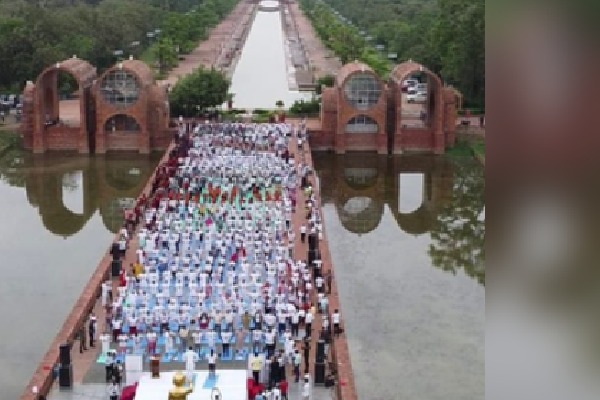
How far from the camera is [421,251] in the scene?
25.9 m

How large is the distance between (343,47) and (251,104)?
12.4m

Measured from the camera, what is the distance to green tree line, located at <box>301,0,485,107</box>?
43.2 metres

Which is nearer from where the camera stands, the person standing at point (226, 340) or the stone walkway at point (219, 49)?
the person standing at point (226, 340)

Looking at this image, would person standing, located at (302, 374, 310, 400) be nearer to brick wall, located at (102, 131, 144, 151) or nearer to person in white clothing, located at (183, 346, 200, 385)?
person in white clothing, located at (183, 346, 200, 385)

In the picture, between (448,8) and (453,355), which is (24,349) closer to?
(453,355)

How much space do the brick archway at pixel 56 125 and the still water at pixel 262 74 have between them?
48.4 feet

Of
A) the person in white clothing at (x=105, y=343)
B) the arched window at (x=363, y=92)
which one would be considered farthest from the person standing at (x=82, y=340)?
the arched window at (x=363, y=92)

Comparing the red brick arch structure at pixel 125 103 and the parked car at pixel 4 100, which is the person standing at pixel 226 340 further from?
the parked car at pixel 4 100

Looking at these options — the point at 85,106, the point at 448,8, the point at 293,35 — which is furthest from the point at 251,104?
the point at 293,35

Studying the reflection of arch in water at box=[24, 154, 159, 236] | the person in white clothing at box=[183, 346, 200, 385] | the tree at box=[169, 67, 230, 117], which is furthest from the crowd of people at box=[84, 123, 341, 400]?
the tree at box=[169, 67, 230, 117]

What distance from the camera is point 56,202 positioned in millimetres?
30797

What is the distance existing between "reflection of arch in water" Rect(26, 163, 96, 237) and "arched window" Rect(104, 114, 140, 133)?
3.77m

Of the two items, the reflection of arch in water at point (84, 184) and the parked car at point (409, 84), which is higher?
the parked car at point (409, 84)

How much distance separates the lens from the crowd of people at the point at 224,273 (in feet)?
55.2
